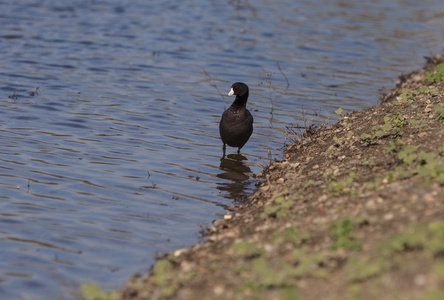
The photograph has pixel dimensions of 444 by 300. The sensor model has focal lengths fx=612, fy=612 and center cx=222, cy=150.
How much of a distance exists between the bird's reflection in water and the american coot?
0.38 meters

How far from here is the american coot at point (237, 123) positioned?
531 inches

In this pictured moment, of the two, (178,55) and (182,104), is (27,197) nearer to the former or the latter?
(182,104)

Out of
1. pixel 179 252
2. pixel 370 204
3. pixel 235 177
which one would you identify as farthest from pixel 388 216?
pixel 235 177

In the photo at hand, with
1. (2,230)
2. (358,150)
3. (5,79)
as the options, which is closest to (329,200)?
(358,150)

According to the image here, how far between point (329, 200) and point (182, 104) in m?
9.42

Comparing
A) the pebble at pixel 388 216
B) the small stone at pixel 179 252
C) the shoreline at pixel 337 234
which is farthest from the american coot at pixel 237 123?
the pebble at pixel 388 216

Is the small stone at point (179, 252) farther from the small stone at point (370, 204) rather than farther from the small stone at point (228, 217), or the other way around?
the small stone at point (370, 204)

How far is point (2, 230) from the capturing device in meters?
9.16

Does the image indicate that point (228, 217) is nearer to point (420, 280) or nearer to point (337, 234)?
point (337, 234)

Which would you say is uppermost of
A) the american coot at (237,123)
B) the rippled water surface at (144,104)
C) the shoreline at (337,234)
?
the shoreline at (337,234)

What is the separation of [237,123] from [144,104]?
A: 4.62 m

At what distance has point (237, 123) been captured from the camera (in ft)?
44.3

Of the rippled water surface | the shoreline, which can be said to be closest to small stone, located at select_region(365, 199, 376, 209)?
the shoreline

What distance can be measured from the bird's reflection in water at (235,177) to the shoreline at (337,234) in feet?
1.61
